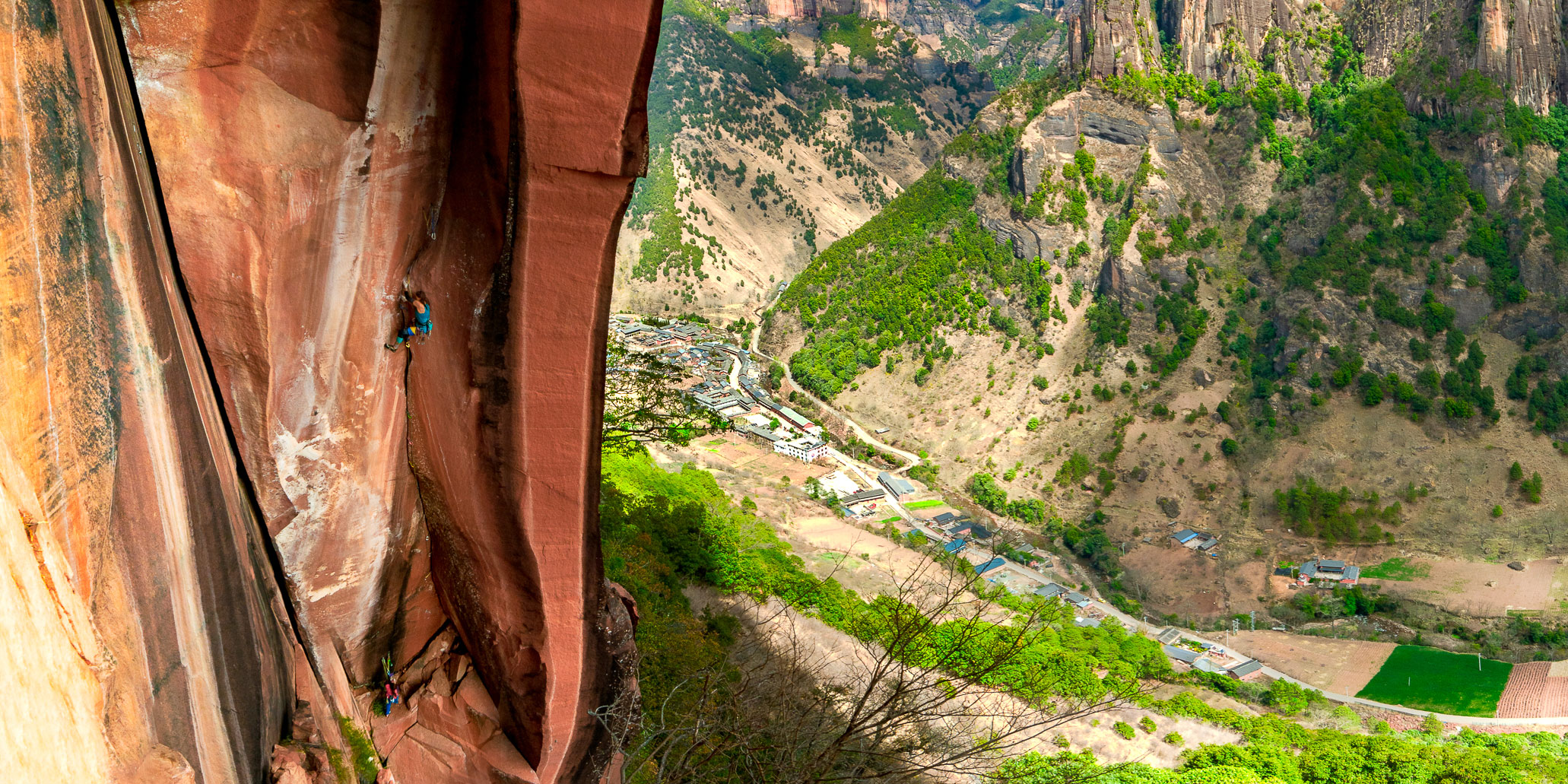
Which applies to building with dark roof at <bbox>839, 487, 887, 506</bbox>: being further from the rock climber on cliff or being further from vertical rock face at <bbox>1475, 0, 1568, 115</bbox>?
vertical rock face at <bbox>1475, 0, 1568, 115</bbox>

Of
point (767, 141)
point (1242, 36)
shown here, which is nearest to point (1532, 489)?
point (1242, 36)

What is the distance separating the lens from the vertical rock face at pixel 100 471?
4031mm

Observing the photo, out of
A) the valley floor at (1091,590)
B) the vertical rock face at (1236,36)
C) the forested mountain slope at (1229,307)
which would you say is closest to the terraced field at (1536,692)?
the valley floor at (1091,590)

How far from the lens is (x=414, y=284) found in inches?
264

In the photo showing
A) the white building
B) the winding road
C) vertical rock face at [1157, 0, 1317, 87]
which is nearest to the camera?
the winding road

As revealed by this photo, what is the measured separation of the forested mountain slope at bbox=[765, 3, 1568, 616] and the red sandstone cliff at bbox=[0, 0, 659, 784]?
45361mm

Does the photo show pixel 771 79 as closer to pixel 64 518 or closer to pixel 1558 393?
pixel 1558 393

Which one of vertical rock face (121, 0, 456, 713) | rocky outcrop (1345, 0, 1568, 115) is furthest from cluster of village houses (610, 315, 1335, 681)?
rocky outcrop (1345, 0, 1568, 115)

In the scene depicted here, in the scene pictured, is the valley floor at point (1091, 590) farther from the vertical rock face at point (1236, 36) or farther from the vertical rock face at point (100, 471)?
the vertical rock face at point (1236, 36)

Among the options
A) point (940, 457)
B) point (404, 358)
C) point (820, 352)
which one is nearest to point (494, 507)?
point (404, 358)

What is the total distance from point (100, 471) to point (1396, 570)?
55435 mm

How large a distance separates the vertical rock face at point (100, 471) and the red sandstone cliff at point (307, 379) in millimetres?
19

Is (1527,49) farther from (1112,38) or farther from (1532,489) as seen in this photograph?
(1532,489)

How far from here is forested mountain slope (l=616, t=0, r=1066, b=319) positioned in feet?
307
